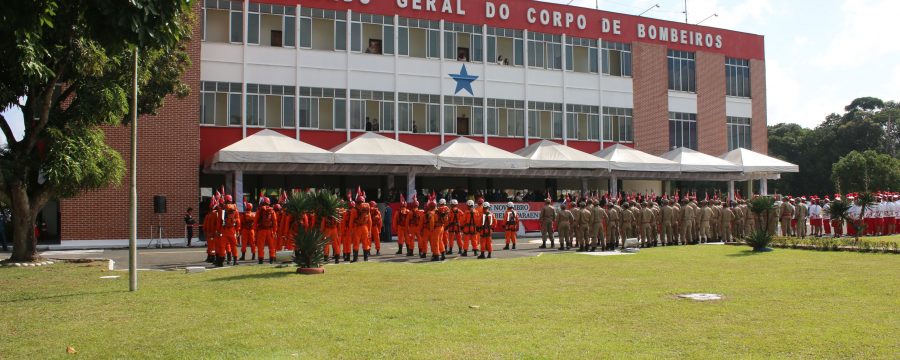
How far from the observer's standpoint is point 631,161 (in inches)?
1422

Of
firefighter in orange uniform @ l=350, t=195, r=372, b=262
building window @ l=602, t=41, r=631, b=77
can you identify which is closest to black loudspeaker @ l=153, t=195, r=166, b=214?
firefighter in orange uniform @ l=350, t=195, r=372, b=262

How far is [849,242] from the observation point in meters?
A: 21.9

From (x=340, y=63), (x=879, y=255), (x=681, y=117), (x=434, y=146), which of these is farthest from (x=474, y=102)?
(x=879, y=255)

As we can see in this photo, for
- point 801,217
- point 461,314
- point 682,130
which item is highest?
point 682,130

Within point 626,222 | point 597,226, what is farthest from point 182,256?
point 626,222

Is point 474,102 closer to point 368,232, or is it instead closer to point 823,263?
point 368,232

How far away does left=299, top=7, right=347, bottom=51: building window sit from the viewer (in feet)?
110

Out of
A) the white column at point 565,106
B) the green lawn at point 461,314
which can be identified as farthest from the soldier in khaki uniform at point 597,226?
the white column at point 565,106

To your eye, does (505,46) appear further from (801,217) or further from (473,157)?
(801,217)

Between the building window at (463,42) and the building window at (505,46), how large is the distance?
22.5 inches

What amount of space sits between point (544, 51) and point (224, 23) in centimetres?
1589

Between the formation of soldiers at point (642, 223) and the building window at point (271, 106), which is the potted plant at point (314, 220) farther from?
the building window at point (271, 106)

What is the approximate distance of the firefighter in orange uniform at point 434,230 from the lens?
790 inches

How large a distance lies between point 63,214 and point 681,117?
31.3 m
